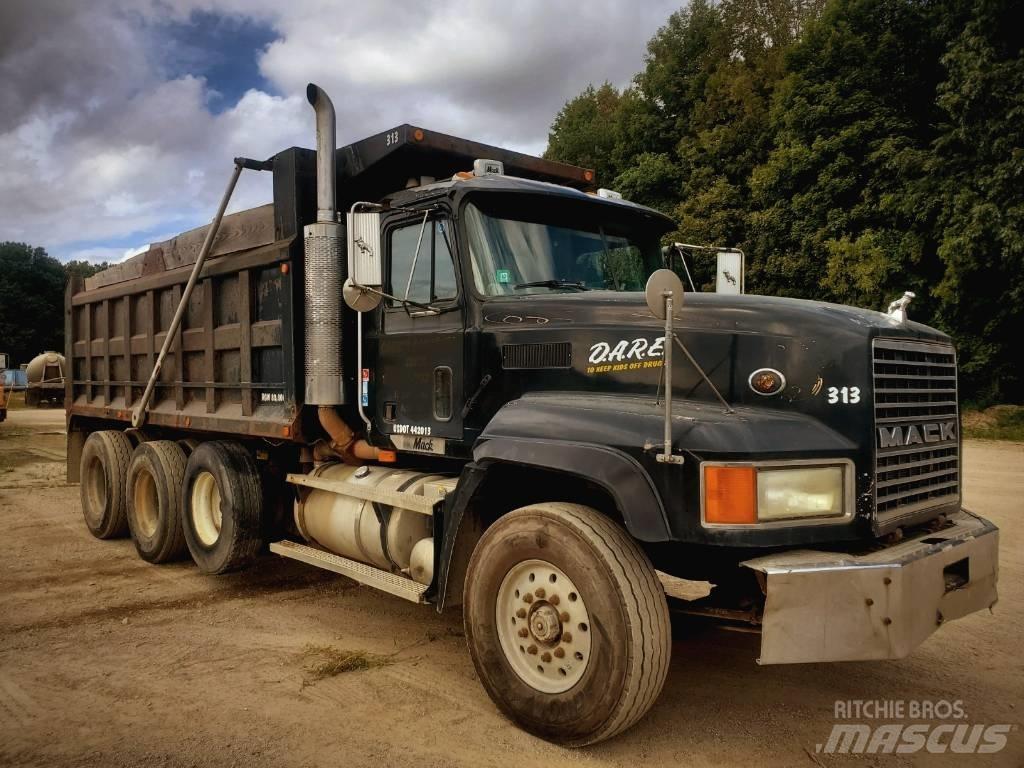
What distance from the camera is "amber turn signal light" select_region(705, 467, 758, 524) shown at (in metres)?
3.21

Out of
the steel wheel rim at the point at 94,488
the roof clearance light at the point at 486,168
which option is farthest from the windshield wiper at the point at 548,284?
the steel wheel rim at the point at 94,488

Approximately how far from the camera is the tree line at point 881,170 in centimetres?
1841

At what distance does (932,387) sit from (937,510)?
0.62 meters

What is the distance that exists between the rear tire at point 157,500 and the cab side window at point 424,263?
10.3 ft

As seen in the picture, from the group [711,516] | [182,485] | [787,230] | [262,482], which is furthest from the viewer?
[787,230]

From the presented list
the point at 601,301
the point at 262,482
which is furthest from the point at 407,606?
the point at 601,301

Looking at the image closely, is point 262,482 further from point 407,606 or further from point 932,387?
point 932,387

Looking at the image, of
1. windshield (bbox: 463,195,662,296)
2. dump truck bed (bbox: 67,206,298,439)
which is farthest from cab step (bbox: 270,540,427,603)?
windshield (bbox: 463,195,662,296)

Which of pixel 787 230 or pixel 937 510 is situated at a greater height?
pixel 787 230

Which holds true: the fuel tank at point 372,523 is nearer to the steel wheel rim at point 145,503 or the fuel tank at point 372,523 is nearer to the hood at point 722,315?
the hood at point 722,315

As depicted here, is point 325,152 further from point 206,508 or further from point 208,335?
point 206,508

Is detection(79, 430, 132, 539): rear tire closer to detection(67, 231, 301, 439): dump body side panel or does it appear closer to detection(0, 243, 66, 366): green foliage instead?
detection(67, 231, 301, 439): dump body side panel

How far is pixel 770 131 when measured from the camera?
90.1 feet

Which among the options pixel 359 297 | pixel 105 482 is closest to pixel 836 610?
pixel 359 297
